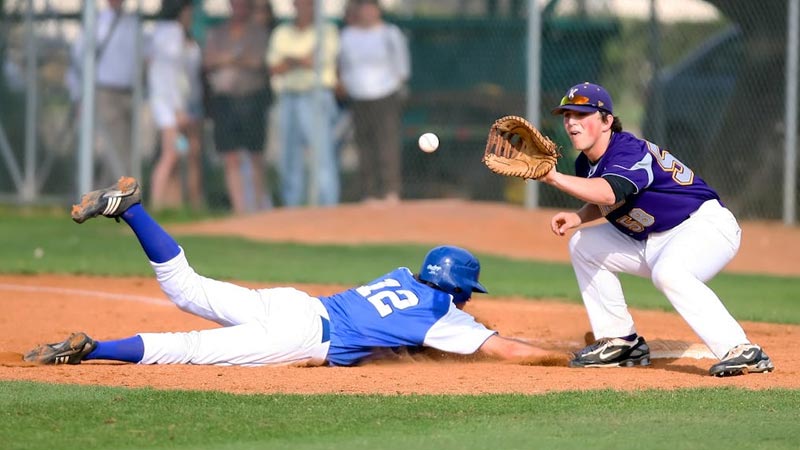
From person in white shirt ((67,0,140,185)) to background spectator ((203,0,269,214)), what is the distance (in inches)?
46.4

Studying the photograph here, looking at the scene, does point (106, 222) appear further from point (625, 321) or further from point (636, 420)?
point (636, 420)

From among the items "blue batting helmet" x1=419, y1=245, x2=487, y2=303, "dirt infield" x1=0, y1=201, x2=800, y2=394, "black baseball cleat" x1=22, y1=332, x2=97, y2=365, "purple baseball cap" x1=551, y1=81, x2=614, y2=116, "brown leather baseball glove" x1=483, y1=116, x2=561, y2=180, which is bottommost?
"dirt infield" x1=0, y1=201, x2=800, y2=394

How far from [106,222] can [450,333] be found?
9.69m

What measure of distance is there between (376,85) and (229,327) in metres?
9.00

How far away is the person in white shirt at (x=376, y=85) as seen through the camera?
49.8 ft

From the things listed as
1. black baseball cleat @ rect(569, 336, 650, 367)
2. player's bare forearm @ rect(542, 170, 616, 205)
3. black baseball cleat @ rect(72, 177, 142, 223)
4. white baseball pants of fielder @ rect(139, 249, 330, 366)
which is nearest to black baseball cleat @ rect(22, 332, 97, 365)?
white baseball pants of fielder @ rect(139, 249, 330, 366)

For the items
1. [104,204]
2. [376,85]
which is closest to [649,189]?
[104,204]

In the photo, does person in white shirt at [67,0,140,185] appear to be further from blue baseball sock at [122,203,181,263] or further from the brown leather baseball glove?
the brown leather baseball glove

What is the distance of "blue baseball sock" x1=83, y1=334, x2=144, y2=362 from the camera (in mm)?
6285

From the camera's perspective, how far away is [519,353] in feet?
21.8

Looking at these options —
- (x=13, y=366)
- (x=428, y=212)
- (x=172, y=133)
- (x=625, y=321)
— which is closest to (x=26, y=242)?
(x=172, y=133)

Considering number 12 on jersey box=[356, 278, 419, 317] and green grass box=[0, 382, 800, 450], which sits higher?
number 12 on jersey box=[356, 278, 419, 317]

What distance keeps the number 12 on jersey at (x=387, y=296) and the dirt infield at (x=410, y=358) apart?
337 mm

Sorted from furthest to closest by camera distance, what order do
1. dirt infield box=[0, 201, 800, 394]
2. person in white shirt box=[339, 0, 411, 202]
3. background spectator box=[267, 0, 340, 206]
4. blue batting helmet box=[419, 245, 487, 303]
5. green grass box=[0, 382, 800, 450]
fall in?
background spectator box=[267, 0, 340, 206]
person in white shirt box=[339, 0, 411, 202]
blue batting helmet box=[419, 245, 487, 303]
dirt infield box=[0, 201, 800, 394]
green grass box=[0, 382, 800, 450]
